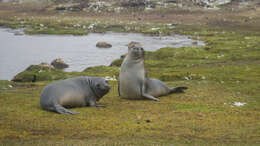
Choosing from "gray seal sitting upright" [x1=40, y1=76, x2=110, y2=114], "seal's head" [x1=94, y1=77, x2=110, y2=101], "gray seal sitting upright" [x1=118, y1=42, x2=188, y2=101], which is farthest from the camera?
"gray seal sitting upright" [x1=118, y1=42, x2=188, y2=101]

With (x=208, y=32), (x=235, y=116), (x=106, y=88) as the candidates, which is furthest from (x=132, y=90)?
(x=208, y=32)

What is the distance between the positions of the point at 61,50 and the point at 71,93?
5324cm

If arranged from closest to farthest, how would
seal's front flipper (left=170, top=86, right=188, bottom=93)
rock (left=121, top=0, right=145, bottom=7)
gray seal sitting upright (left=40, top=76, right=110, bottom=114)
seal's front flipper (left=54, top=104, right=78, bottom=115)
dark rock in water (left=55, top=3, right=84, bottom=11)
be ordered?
seal's front flipper (left=54, top=104, right=78, bottom=115) < gray seal sitting upright (left=40, top=76, right=110, bottom=114) < seal's front flipper (left=170, top=86, right=188, bottom=93) < dark rock in water (left=55, top=3, right=84, bottom=11) < rock (left=121, top=0, right=145, bottom=7)

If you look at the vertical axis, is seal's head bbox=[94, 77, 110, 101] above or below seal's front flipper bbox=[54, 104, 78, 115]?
above

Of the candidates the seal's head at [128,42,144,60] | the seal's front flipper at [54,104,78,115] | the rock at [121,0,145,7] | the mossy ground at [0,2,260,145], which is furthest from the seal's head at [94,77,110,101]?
the rock at [121,0,145,7]

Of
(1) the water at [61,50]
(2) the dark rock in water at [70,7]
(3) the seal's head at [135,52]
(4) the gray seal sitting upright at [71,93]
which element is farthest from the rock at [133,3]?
(4) the gray seal sitting upright at [71,93]

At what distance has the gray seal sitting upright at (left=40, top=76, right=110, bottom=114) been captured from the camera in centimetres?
1512

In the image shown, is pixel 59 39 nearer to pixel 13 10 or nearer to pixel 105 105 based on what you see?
pixel 105 105

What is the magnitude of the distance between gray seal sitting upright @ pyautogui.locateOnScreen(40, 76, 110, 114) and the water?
92.4ft

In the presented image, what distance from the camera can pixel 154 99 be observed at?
1883cm

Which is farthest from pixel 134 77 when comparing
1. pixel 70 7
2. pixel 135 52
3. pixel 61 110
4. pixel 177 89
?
pixel 70 7

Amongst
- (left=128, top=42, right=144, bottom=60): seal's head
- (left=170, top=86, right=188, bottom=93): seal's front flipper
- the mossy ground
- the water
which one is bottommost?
the water

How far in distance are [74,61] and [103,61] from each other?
174 inches

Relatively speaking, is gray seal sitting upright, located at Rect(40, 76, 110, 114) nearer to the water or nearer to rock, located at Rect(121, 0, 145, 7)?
the water
